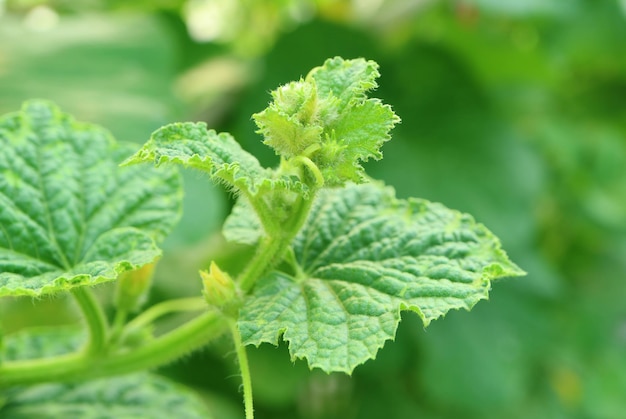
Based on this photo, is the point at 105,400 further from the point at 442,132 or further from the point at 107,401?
the point at 442,132

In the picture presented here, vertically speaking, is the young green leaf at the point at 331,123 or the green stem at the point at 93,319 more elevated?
the young green leaf at the point at 331,123

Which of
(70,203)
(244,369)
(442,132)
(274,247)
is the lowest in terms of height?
(244,369)

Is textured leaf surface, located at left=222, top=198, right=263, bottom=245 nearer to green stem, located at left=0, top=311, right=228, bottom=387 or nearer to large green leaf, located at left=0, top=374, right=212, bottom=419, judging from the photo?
green stem, located at left=0, top=311, right=228, bottom=387

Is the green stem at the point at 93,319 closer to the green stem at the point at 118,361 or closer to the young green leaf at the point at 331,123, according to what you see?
the green stem at the point at 118,361

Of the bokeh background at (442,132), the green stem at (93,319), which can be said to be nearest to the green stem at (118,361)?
the green stem at (93,319)

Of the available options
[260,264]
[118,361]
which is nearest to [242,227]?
[260,264]

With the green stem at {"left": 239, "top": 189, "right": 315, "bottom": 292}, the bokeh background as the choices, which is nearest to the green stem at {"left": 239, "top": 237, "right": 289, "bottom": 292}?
the green stem at {"left": 239, "top": 189, "right": 315, "bottom": 292}

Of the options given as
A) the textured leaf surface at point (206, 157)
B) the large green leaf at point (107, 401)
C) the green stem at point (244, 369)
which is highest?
the textured leaf surface at point (206, 157)
